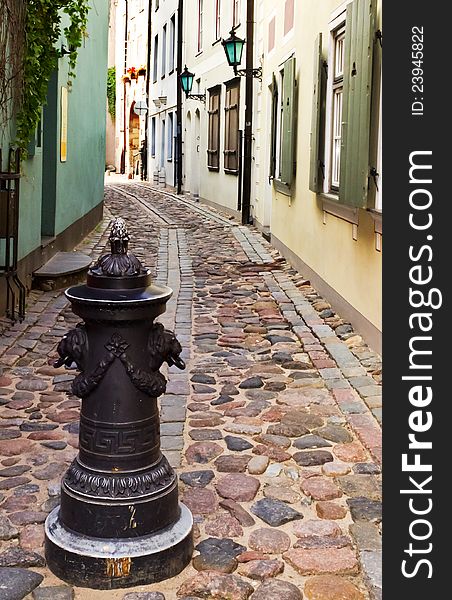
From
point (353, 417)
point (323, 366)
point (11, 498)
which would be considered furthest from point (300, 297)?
point (11, 498)

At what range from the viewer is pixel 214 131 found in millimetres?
20359

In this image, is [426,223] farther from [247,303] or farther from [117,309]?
[247,303]

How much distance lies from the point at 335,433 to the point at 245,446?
1.71ft

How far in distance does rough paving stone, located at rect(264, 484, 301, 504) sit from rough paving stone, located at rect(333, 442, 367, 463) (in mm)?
464

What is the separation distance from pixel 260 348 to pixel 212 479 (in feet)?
8.67

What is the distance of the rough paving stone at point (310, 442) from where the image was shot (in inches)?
172

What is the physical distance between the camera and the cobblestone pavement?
3.09 metres

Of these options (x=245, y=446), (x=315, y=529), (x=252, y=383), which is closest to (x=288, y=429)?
(x=245, y=446)

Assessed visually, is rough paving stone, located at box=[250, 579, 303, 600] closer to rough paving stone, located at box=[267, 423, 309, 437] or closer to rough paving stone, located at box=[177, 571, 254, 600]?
rough paving stone, located at box=[177, 571, 254, 600]

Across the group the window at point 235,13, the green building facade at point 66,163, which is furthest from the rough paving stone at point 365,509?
the window at point 235,13

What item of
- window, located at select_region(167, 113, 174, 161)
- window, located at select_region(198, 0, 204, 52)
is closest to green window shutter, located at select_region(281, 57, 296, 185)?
window, located at select_region(198, 0, 204, 52)

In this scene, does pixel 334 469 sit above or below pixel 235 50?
below

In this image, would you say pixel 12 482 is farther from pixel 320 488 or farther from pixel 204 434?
pixel 320 488

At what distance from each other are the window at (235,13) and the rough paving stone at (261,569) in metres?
15.4
